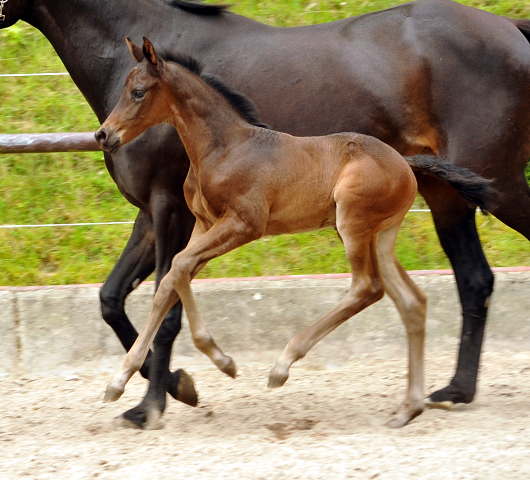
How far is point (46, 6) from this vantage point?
3840mm

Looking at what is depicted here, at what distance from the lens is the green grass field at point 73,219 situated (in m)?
5.28

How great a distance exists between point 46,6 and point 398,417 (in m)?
2.63

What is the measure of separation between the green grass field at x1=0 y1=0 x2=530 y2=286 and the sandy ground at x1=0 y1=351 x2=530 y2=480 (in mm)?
876

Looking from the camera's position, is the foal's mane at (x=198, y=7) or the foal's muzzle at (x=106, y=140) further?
the foal's mane at (x=198, y=7)

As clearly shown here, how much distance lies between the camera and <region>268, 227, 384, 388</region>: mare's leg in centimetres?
331

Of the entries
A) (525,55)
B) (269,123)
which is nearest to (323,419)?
(269,123)

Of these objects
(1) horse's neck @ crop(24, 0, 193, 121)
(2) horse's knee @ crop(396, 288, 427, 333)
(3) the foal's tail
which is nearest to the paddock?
(2) horse's knee @ crop(396, 288, 427, 333)

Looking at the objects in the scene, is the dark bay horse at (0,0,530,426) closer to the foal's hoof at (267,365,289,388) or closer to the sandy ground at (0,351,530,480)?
the sandy ground at (0,351,530,480)

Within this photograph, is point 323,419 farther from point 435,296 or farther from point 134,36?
point 134,36

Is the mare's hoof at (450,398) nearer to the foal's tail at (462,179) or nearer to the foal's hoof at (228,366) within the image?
the foal's tail at (462,179)

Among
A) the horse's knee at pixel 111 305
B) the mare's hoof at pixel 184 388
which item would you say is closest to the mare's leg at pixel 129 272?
the horse's knee at pixel 111 305

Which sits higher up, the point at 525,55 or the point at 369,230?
the point at 525,55

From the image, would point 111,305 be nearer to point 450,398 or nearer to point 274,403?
point 274,403

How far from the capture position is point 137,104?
3.30 m
